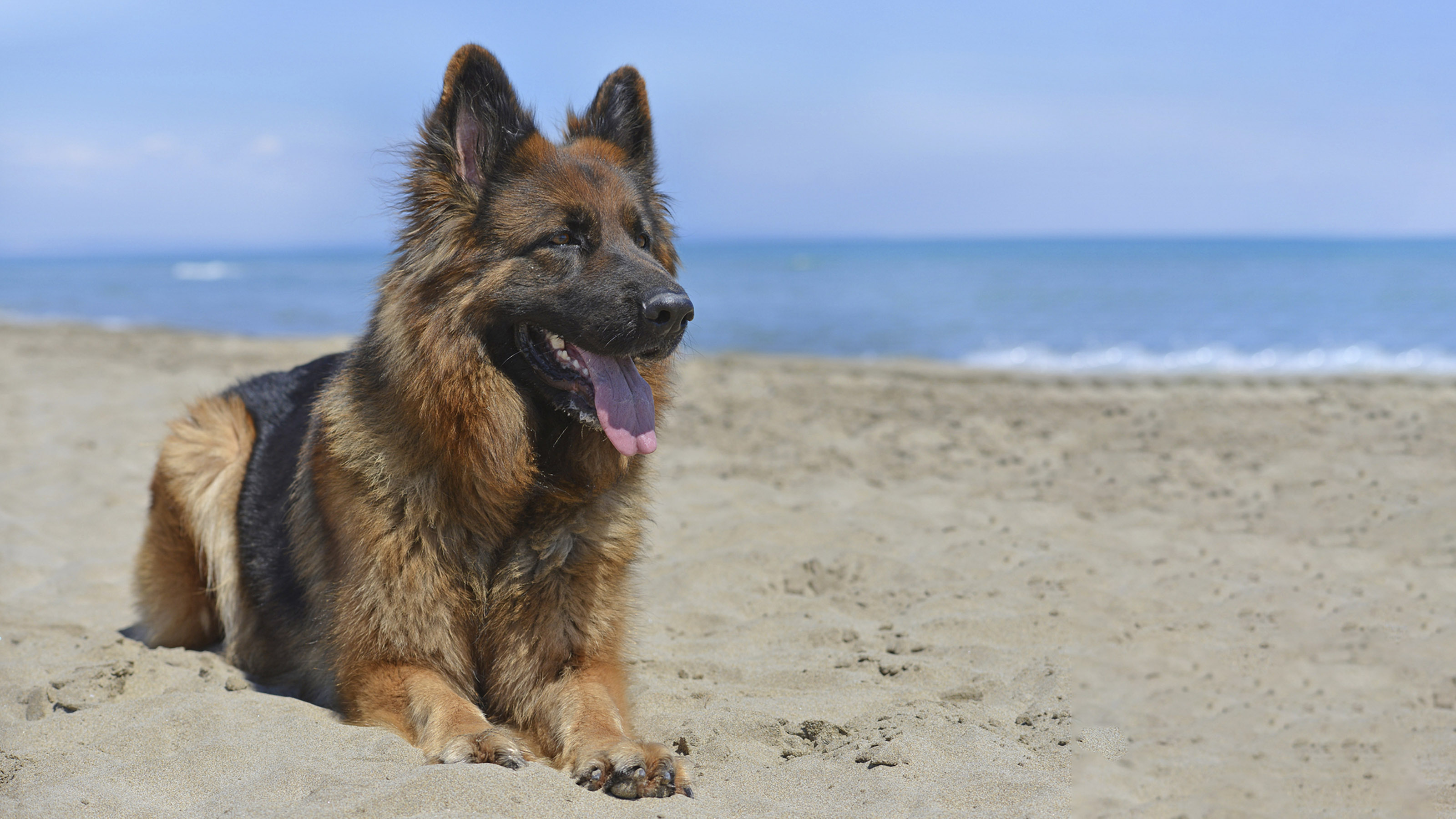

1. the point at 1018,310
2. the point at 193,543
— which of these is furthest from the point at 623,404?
the point at 1018,310

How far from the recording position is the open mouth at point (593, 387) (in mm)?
3598

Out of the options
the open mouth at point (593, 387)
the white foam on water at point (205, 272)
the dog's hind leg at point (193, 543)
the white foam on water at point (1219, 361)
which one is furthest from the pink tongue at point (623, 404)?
the white foam on water at point (205, 272)

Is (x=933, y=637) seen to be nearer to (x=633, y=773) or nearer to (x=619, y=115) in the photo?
(x=633, y=773)

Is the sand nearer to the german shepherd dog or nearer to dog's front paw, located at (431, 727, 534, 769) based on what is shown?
dog's front paw, located at (431, 727, 534, 769)

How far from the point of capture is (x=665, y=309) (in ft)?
11.3

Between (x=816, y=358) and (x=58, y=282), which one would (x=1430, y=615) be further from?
(x=58, y=282)

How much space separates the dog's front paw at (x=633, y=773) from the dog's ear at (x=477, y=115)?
207 cm

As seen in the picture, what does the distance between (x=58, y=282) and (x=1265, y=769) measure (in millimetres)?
56526

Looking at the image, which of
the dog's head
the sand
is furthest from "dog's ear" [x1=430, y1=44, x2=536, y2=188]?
the sand

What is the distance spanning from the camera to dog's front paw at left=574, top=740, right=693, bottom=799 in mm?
3059

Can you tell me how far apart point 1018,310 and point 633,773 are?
2590cm

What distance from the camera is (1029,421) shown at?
995 centimetres

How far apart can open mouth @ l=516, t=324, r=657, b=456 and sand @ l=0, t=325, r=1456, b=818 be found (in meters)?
0.55

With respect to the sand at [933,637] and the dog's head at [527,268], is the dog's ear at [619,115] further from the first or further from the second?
the sand at [933,637]
